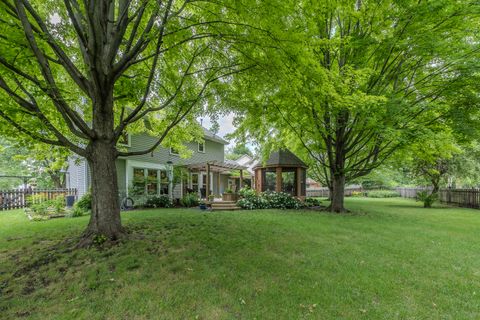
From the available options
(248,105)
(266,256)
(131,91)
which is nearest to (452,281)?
(266,256)

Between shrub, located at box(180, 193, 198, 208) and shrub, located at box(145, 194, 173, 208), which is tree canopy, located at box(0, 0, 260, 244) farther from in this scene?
shrub, located at box(180, 193, 198, 208)

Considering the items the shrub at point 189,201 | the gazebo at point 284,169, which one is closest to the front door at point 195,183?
the shrub at point 189,201

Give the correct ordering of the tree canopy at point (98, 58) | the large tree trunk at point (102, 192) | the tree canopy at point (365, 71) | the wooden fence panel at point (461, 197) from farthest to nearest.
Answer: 1. the wooden fence panel at point (461, 197)
2. the tree canopy at point (365, 71)
3. the large tree trunk at point (102, 192)
4. the tree canopy at point (98, 58)

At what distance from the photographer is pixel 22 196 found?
1325cm

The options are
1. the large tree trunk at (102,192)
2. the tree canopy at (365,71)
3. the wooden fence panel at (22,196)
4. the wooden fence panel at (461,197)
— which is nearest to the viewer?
the large tree trunk at (102,192)

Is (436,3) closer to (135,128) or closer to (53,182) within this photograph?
(135,128)

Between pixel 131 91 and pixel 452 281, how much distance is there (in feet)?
25.2

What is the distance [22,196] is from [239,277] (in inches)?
606

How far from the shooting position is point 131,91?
20.0ft

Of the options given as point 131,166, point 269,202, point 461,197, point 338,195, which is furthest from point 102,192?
point 461,197

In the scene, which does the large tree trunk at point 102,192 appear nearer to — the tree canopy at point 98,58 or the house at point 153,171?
the tree canopy at point 98,58

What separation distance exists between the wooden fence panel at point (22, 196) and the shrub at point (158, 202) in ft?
14.2

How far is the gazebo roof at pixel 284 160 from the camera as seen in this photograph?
15.7m

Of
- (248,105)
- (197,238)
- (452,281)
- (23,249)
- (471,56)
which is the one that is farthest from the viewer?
(248,105)
